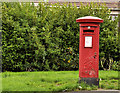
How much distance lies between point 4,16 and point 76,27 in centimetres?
278

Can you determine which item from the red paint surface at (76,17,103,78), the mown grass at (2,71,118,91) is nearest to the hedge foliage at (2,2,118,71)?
the mown grass at (2,71,118,91)

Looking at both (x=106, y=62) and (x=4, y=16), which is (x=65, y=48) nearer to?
(x=106, y=62)

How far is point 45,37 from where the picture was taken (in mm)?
9953

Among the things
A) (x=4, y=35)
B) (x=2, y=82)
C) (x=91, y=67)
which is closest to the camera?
(x=91, y=67)

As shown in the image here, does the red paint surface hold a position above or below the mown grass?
above

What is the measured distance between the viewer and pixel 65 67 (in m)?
10.2

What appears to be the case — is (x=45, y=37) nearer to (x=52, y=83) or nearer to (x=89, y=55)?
(x=52, y=83)

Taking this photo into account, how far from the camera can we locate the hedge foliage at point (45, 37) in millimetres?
9938

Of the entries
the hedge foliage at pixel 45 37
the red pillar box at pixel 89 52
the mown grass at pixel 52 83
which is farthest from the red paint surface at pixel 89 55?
the hedge foliage at pixel 45 37

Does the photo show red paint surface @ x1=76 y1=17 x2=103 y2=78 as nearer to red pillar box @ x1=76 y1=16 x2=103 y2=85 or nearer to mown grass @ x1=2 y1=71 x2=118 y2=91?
red pillar box @ x1=76 y1=16 x2=103 y2=85

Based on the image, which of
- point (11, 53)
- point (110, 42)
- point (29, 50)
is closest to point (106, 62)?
point (110, 42)

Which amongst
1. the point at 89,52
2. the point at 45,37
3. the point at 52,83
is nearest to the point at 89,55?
the point at 89,52

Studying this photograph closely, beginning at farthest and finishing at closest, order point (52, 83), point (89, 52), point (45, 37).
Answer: point (45, 37), point (52, 83), point (89, 52)

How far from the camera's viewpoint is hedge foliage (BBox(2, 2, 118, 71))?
9938 mm
